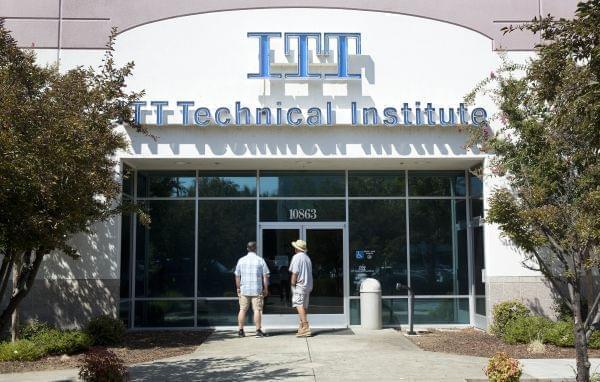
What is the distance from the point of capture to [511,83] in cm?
1157

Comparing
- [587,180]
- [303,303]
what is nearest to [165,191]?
[303,303]

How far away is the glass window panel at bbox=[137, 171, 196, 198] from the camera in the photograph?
51.2 feet

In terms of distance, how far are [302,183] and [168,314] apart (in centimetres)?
439

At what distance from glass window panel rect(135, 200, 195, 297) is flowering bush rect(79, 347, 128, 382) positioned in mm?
7499

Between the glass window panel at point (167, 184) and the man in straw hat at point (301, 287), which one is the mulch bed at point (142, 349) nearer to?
the man in straw hat at point (301, 287)

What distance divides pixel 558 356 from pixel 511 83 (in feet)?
15.7

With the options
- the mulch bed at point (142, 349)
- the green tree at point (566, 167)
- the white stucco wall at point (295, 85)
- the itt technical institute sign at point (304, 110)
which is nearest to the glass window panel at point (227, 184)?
the white stucco wall at point (295, 85)

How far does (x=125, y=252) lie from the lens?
14906 millimetres

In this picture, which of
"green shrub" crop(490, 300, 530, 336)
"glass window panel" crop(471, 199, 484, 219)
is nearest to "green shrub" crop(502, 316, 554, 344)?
"green shrub" crop(490, 300, 530, 336)

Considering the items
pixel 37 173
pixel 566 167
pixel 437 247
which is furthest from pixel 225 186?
pixel 37 173

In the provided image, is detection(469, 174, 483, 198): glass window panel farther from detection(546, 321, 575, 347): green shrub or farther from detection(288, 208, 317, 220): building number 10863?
detection(288, 208, 317, 220): building number 10863

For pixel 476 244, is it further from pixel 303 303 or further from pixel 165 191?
pixel 165 191

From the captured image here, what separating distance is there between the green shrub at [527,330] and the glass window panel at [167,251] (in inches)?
280

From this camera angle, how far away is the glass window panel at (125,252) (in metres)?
14.6
